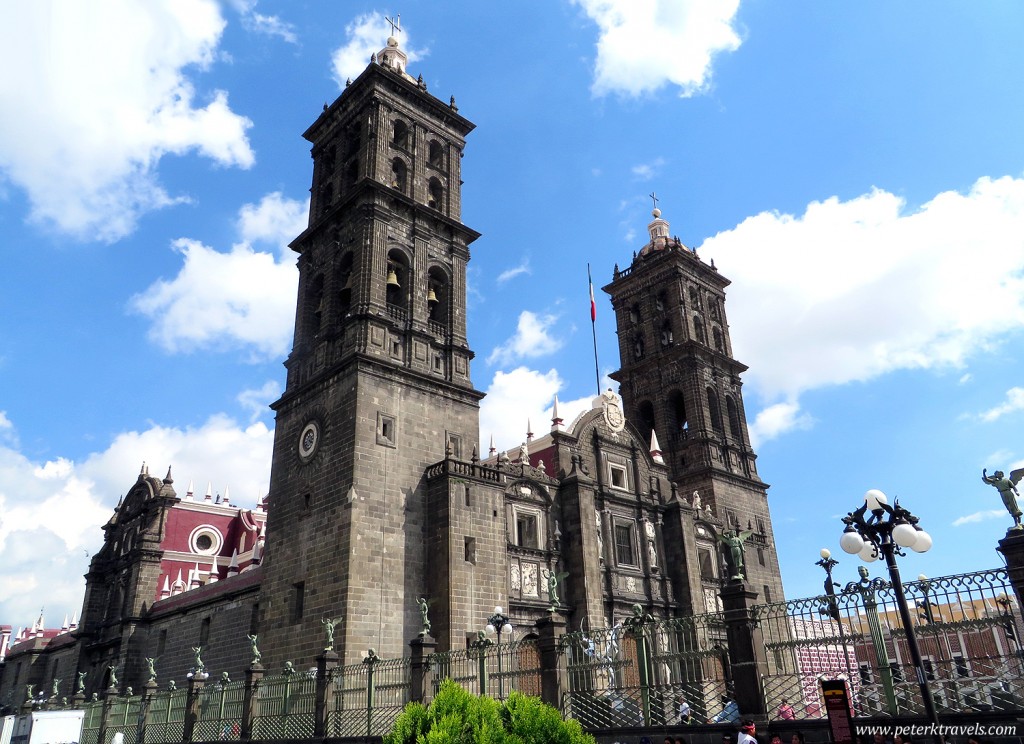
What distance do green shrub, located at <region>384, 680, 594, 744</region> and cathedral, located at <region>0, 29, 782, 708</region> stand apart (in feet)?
18.8

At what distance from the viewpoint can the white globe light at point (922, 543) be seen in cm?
1166

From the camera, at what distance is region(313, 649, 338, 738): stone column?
18.7 meters

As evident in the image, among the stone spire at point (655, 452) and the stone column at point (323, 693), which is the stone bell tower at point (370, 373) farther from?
the stone spire at point (655, 452)

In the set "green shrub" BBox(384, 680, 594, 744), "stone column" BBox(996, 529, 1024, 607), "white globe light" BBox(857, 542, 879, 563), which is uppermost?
"white globe light" BBox(857, 542, 879, 563)

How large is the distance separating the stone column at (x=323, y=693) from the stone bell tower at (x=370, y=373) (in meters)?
A: 4.77

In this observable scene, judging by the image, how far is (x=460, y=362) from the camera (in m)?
32.5

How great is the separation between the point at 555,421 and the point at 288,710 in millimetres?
18777

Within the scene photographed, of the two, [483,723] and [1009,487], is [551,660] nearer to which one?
[483,723]

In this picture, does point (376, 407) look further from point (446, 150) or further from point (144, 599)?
point (144, 599)

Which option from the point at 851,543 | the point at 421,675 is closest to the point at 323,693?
the point at 421,675

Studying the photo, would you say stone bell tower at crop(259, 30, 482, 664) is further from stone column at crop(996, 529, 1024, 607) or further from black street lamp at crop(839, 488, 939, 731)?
stone column at crop(996, 529, 1024, 607)

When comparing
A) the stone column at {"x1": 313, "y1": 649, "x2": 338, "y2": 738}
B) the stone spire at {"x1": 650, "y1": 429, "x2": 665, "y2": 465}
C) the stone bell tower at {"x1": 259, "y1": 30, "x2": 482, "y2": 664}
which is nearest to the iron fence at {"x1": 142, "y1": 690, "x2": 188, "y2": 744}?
the stone bell tower at {"x1": 259, "y1": 30, "x2": 482, "y2": 664}

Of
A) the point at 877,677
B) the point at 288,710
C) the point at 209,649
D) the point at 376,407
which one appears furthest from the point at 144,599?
the point at 877,677

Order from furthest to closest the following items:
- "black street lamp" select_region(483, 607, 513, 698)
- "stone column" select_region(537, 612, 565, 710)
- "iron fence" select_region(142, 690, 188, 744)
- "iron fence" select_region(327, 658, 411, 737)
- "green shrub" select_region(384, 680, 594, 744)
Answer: "iron fence" select_region(142, 690, 188, 744) → "iron fence" select_region(327, 658, 411, 737) → "black street lamp" select_region(483, 607, 513, 698) → "stone column" select_region(537, 612, 565, 710) → "green shrub" select_region(384, 680, 594, 744)
